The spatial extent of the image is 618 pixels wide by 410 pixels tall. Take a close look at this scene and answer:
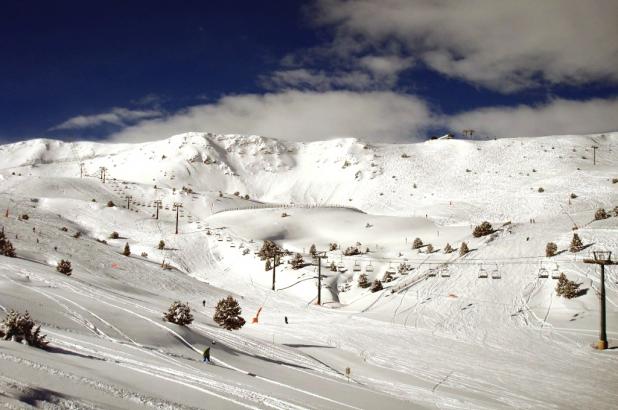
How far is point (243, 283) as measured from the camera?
52969 millimetres

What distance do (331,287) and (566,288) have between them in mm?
23125

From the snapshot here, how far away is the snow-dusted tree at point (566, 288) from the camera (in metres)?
36.2

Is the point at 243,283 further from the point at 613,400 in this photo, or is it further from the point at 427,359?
the point at 613,400

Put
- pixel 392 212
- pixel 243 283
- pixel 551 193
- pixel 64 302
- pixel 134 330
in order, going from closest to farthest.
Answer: pixel 134 330
pixel 64 302
pixel 243 283
pixel 551 193
pixel 392 212

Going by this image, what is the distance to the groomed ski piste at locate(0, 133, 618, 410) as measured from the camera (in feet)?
38.2

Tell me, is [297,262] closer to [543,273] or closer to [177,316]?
[543,273]

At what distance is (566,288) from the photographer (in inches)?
1433

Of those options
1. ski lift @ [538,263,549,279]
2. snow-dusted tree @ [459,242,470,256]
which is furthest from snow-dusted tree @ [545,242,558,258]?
snow-dusted tree @ [459,242,470,256]

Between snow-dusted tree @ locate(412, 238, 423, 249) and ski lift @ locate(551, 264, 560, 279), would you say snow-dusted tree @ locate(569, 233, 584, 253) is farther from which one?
snow-dusted tree @ locate(412, 238, 423, 249)

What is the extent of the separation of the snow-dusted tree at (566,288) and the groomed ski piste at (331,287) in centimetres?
61

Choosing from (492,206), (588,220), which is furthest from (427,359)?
(492,206)

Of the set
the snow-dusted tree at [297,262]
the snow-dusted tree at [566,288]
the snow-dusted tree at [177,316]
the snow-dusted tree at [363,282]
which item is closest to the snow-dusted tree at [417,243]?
the snow-dusted tree at [363,282]

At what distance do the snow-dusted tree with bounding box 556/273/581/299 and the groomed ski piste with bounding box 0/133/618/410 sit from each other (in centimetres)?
61

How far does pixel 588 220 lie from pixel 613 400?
139ft
